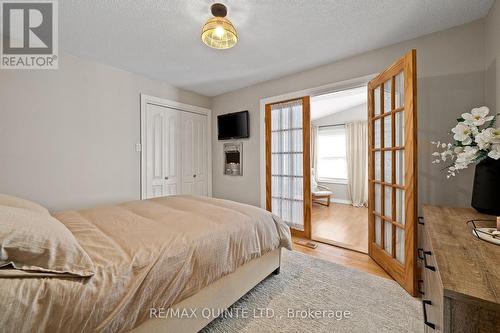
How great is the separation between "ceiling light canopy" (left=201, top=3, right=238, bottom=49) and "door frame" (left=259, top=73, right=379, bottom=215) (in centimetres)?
158

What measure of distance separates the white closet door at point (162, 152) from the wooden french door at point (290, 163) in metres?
1.63

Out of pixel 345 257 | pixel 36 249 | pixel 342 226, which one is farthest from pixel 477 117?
pixel 342 226

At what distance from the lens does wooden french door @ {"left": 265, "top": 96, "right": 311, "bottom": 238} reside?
10.1 ft

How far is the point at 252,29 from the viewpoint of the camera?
6.70 feet

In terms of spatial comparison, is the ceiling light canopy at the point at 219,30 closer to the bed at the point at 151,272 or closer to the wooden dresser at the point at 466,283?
the bed at the point at 151,272

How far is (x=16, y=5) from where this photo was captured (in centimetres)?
177

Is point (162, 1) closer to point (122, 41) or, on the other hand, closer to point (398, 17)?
point (122, 41)

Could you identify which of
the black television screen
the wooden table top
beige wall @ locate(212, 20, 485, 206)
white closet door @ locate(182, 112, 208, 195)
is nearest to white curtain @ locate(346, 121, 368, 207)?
beige wall @ locate(212, 20, 485, 206)

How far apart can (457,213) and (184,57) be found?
3.15 m

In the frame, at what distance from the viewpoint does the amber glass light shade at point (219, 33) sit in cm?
156

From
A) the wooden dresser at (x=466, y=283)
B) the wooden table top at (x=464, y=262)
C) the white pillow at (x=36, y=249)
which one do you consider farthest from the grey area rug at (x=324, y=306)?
the white pillow at (x=36, y=249)

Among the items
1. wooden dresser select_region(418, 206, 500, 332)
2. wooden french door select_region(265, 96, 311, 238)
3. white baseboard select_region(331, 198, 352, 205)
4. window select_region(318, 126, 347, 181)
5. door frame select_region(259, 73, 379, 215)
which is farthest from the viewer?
window select_region(318, 126, 347, 181)

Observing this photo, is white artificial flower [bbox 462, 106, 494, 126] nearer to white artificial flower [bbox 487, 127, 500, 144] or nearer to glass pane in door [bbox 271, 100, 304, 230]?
white artificial flower [bbox 487, 127, 500, 144]

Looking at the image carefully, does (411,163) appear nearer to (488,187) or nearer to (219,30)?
(488,187)
